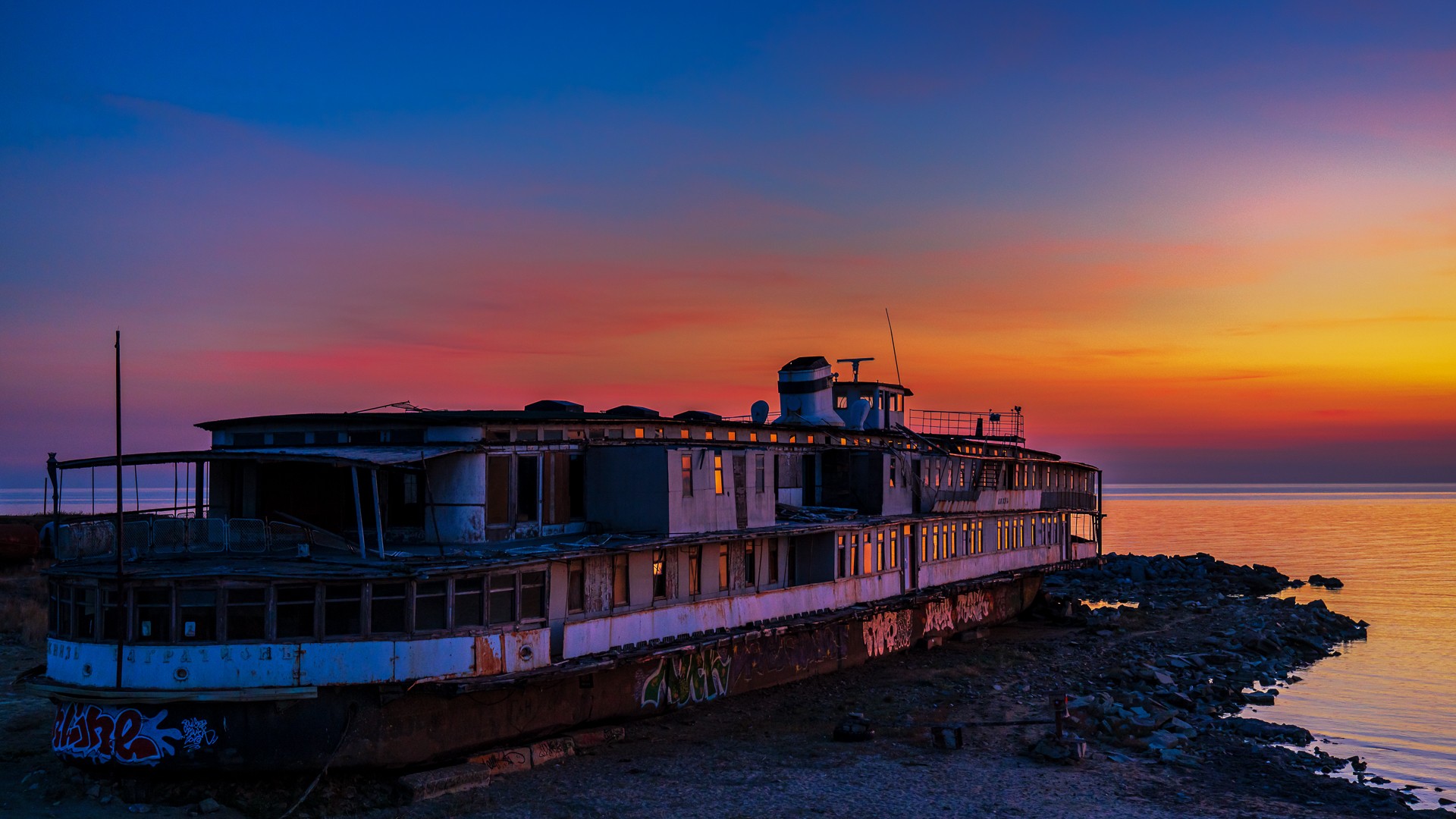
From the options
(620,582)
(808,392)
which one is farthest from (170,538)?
(808,392)

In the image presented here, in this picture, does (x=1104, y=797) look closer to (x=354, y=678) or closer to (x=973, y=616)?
(x=354, y=678)

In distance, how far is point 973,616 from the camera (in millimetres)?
46094

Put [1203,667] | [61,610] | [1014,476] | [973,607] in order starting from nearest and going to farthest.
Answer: [61,610] → [1203,667] → [973,607] → [1014,476]

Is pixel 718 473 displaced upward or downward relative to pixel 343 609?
upward

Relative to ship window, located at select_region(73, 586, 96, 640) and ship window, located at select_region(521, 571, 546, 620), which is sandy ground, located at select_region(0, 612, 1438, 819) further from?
ship window, located at select_region(521, 571, 546, 620)

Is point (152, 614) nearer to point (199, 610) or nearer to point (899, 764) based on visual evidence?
point (199, 610)

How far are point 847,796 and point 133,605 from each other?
1411 cm

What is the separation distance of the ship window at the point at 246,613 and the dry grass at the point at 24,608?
780 inches

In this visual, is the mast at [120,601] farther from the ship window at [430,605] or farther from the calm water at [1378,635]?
the calm water at [1378,635]

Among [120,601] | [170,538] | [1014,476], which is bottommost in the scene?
[120,601]

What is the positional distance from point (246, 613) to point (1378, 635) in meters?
51.7

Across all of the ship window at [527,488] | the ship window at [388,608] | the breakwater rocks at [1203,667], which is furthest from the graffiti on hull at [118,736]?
the breakwater rocks at [1203,667]

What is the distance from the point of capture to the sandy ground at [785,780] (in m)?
20.2

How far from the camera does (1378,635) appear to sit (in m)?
52.7
